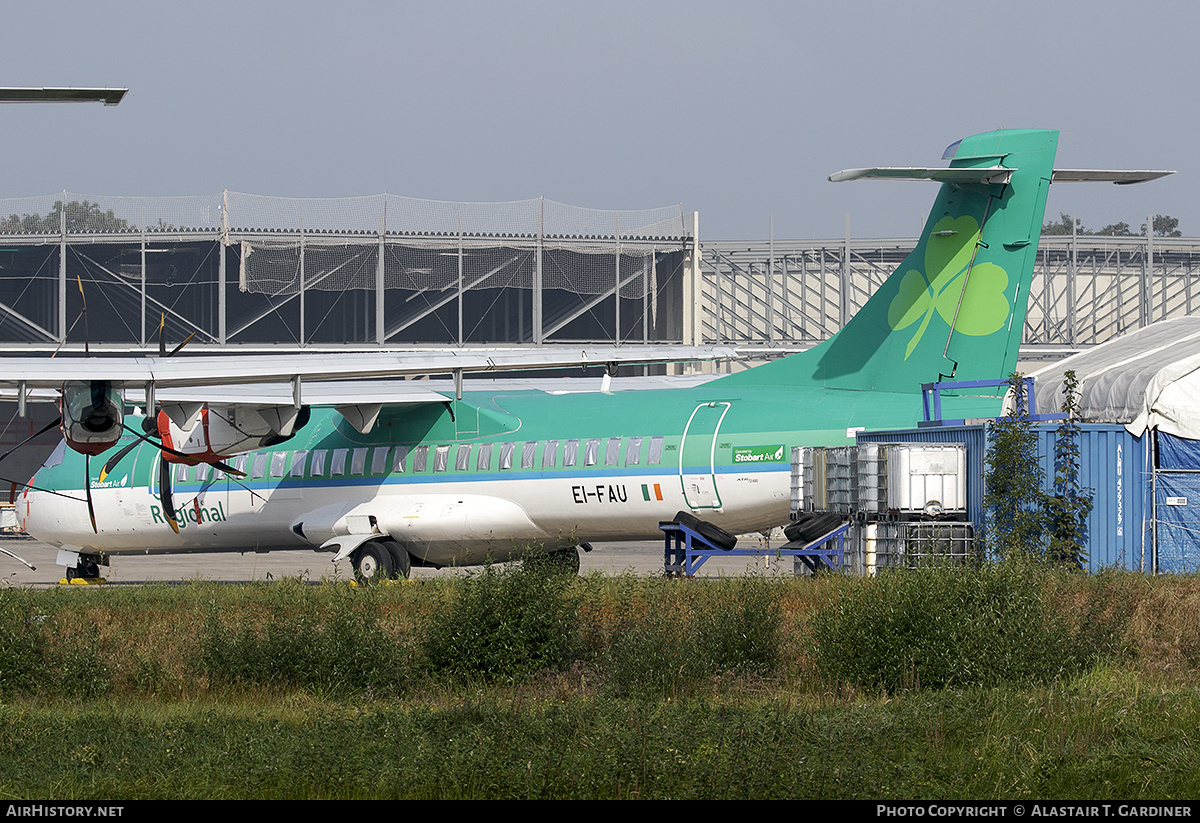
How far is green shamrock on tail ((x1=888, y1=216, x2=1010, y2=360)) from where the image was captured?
764 inches

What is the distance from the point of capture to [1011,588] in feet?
41.7

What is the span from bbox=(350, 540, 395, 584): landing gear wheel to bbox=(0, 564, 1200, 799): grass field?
4.95 metres

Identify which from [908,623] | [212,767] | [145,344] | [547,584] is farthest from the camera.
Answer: [145,344]

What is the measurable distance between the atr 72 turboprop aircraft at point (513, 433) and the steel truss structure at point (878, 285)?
24.9 meters

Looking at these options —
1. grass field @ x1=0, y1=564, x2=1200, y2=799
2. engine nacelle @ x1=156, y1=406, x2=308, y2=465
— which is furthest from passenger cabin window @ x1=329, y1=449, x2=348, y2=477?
grass field @ x1=0, y1=564, x2=1200, y2=799

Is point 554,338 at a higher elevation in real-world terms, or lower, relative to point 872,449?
higher

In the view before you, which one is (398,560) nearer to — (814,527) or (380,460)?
(380,460)

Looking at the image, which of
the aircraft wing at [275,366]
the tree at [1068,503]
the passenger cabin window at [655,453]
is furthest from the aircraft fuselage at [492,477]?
the tree at [1068,503]

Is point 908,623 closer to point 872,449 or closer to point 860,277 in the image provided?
point 872,449

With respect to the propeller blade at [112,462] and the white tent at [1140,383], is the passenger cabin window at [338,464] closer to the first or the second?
the propeller blade at [112,462]
